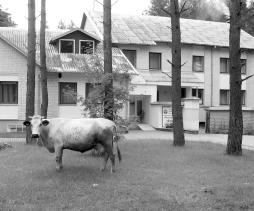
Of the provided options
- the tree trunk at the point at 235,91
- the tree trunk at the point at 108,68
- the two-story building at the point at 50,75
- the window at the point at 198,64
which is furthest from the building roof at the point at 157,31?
the tree trunk at the point at 235,91

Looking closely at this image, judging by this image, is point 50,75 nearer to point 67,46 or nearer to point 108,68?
point 67,46

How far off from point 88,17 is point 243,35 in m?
14.2

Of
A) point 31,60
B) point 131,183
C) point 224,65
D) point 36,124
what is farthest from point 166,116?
point 131,183

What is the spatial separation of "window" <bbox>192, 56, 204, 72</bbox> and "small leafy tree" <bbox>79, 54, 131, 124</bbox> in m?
21.9

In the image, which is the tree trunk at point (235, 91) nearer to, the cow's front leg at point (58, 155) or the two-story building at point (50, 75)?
the cow's front leg at point (58, 155)

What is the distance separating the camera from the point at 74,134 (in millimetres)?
9734

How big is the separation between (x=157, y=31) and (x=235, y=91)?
2197cm

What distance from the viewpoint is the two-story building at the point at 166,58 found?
31.2 metres

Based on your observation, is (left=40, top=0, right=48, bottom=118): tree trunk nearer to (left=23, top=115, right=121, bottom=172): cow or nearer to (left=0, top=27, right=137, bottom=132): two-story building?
(left=0, top=27, right=137, bottom=132): two-story building

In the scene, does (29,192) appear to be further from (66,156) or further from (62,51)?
(62,51)

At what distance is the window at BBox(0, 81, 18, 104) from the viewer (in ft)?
88.1

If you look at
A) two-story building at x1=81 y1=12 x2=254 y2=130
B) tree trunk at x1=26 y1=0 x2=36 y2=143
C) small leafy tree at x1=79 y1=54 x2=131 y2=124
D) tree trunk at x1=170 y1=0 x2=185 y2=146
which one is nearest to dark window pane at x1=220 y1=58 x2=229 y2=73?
two-story building at x1=81 y1=12 x2=254 y2=130

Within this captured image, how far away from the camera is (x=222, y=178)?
9.63m

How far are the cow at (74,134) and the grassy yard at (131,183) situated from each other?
59 centimetres
